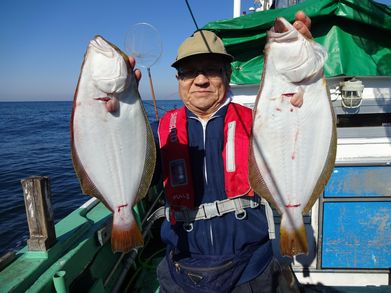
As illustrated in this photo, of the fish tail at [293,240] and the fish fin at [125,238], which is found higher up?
the fish fin at [125,238]

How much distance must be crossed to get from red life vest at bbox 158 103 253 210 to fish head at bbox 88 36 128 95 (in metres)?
0.65

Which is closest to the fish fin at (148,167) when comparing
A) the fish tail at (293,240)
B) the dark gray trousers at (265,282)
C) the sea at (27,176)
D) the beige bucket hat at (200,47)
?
the beige bucket hat at (200,47)

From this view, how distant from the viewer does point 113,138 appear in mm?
2021

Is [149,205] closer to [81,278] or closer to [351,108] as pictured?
[81,278]

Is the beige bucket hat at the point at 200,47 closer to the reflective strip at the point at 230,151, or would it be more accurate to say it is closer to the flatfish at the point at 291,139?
the flatfish at the point at 291,139

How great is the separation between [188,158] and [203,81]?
2.02ft

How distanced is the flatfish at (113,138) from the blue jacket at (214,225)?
1.44 feet

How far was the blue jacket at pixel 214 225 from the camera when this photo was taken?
88.7 inches

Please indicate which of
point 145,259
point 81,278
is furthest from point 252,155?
point 145,259

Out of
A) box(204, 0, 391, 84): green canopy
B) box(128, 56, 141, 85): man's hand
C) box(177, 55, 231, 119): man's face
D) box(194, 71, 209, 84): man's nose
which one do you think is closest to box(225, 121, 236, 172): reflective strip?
box(177, 55, 231, 119): man's face

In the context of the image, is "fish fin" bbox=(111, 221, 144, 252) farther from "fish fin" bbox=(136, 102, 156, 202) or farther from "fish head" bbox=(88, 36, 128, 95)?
"fish head" bbox=(88, 36, 128, 95)

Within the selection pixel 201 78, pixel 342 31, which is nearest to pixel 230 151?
pixel 201 78

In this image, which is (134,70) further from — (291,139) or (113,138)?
(291,139)

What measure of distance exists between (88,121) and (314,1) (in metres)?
2.92
